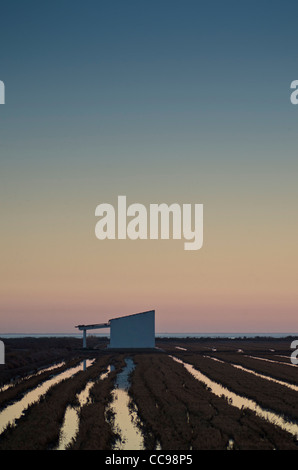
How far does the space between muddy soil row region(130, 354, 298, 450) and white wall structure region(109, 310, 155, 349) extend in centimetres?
4012

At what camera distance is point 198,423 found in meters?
15.3

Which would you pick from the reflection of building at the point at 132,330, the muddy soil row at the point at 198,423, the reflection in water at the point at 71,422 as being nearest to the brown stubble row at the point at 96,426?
the reflection in water at the point at 71,422

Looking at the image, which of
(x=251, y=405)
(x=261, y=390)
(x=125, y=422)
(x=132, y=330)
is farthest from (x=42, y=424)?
(x=132, y=330)

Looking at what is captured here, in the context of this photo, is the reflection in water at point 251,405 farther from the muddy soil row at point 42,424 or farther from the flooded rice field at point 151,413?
the muddy soil row at point 42,424

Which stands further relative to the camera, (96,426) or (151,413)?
(151,413)

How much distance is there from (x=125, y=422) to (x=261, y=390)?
31.1ft

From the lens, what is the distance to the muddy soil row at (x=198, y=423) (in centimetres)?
1294

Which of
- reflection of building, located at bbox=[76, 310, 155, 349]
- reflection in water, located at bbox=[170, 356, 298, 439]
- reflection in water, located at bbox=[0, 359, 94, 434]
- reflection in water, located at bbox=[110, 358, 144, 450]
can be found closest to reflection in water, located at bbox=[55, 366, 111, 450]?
reflection in water, located at bbox=[110, 358, 144, 450]

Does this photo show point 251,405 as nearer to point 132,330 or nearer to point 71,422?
point 71,422

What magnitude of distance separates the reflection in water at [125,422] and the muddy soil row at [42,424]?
660mm
